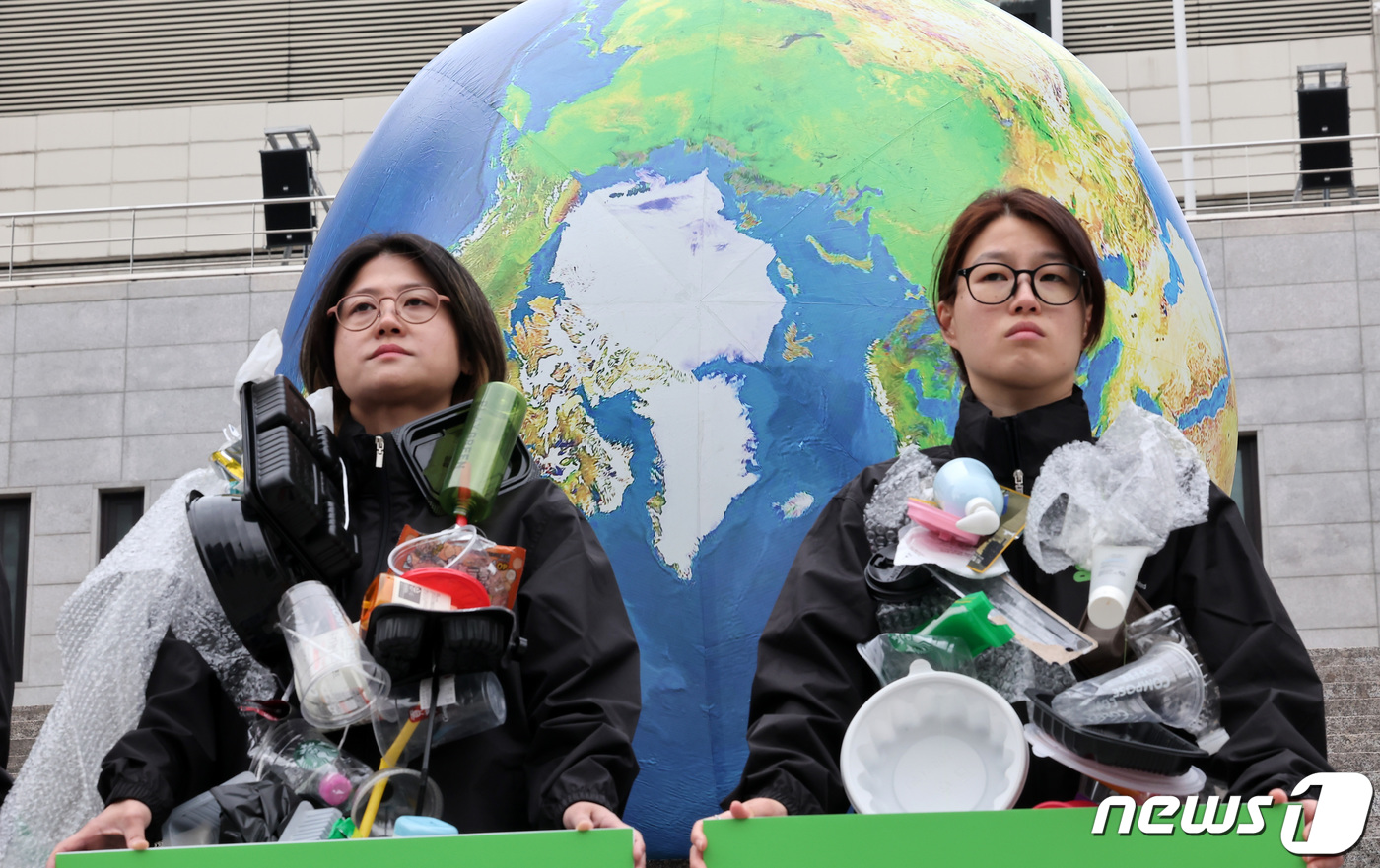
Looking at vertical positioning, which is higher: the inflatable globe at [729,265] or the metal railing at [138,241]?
the metal railing at [138,241]

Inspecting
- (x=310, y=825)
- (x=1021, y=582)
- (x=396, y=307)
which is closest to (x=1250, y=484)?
(x=1021, y=582)

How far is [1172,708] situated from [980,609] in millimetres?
302

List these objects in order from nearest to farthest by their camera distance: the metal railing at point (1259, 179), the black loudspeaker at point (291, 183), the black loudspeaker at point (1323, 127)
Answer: the black loudspeaker at point (1323, 127) → the metal railing at point (1259, 179) → the black loudspeaker at point (291, 183)

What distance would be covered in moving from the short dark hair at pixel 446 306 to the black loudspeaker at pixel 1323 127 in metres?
11.5

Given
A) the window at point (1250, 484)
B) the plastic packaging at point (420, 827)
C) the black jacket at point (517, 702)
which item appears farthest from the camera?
the window at point (1250, 484)

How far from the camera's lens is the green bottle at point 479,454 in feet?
8.91

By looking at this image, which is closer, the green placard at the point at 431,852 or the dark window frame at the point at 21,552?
the green placard at the point at 431,852

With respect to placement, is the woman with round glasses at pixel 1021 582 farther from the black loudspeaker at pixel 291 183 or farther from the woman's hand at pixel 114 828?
the black loudspeaker at pixel 291 183

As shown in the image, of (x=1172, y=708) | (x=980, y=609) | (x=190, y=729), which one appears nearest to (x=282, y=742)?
(x=190, y=729)

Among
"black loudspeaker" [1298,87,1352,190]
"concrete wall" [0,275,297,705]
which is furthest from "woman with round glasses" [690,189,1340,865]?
"black loudspeaker" [1298,87,1352,190]

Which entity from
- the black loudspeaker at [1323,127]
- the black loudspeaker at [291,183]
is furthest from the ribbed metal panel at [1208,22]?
the black loudspeaker at [291,183]

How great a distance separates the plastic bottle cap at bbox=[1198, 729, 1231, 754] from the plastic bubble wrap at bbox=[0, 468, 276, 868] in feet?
4.80

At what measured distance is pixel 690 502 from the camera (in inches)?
143

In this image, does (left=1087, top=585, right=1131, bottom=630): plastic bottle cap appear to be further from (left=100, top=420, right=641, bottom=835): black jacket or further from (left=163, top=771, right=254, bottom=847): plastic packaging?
(left=163, top=771, right=254, bottom=847): plastic packaging
